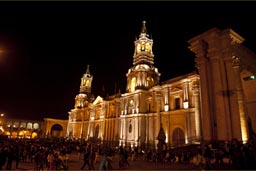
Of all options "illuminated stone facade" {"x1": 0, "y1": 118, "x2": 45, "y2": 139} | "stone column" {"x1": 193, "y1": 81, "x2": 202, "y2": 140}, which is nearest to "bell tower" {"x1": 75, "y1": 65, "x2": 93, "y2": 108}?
"illuminated stone facade" {"x1": 0, "y1": 118, "x2": 45, "y2": 139}

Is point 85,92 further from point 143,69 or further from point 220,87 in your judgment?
point 220,87

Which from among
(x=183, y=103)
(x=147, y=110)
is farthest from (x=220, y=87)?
(x=147, y=110)

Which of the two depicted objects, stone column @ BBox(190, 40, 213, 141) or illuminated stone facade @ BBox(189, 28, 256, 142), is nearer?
illuminated stone facade @ BBox(189, 28, 256, 142)

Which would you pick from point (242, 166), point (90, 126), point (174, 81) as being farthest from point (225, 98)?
point (90, 126)

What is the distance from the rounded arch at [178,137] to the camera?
28.9m

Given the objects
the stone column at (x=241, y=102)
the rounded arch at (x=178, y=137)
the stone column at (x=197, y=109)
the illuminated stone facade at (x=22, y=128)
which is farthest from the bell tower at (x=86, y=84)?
the stone column at (x=241, y=102)

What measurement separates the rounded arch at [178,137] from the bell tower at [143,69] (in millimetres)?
11419

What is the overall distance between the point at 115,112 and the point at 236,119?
122 ft

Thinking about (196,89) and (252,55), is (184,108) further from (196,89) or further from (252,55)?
(252,55)

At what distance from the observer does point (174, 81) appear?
32.1 meters

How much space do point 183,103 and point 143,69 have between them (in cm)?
1361

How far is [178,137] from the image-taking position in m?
29.8

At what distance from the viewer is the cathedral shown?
496 inches

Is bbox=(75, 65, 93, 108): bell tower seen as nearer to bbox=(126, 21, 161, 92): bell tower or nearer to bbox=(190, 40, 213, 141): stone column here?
bbox=(126, 21, 161, 92): bell tower
